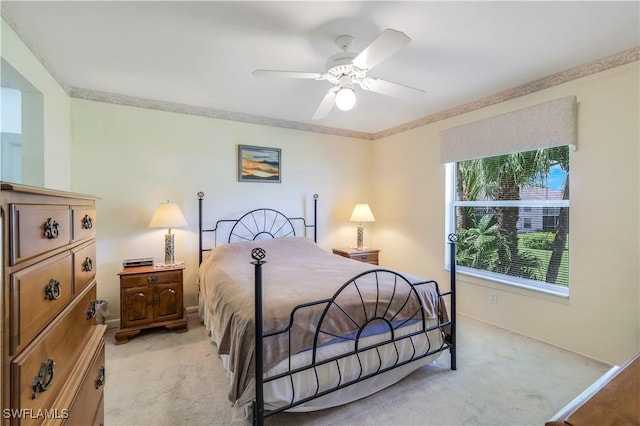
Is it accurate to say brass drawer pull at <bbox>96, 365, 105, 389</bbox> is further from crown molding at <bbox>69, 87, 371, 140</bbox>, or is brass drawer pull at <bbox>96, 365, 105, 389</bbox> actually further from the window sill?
the window sill

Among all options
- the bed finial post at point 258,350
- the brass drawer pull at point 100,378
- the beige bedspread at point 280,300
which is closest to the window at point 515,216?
the beige bedspread at point 280,300

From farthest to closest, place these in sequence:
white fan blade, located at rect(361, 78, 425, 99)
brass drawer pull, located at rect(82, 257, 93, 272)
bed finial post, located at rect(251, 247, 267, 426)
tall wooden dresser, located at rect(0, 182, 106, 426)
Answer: white fan blade, located at rect(361, 78, 425, 99), bed finial post, located at rect(251, 247, 267, 426), brass drawer pull, located at rect(82, 257, 93, 272), tall wooden dresser, located at rect(0, 182, 106, 426)

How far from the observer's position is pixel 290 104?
3.42 meters

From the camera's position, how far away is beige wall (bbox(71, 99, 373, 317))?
3.10 metres

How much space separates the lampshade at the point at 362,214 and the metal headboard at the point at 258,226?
57 cm

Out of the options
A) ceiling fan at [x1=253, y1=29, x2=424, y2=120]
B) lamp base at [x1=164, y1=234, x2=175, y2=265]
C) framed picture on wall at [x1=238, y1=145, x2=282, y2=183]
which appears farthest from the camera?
framed picture on wall at [x1=238, y1=145, x2=282, y2=183]

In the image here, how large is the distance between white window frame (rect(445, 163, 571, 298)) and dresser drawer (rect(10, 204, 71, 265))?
3.48 m

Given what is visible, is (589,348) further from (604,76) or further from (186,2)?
(186,2)

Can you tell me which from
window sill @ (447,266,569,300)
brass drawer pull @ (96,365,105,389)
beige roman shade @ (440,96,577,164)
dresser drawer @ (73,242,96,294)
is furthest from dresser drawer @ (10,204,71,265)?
window sill @ (447,266,569,300)

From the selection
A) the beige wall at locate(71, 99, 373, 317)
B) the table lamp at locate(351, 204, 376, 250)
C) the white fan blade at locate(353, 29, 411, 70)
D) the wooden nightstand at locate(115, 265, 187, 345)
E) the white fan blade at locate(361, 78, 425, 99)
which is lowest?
the wooden nightstand at locate(115, 265, 187, 345)

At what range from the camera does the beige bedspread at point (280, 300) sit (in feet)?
5.32

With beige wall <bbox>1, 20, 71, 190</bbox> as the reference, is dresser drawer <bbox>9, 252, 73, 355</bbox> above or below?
below

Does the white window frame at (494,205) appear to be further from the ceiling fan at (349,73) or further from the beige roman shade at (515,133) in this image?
the ceiling fan at (349,73)

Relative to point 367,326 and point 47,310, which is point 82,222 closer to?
point 47,310
